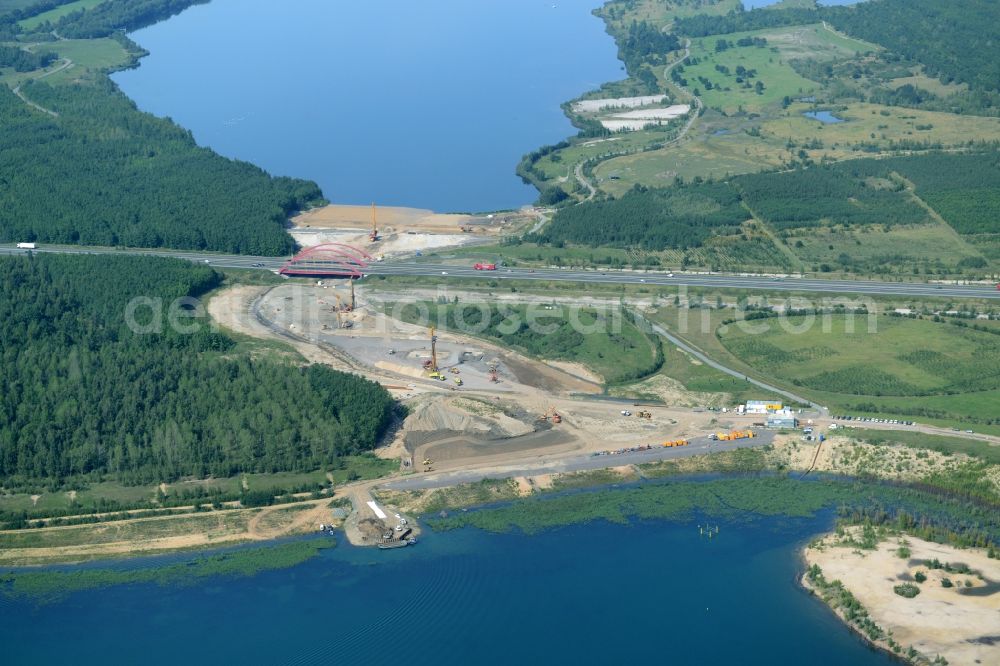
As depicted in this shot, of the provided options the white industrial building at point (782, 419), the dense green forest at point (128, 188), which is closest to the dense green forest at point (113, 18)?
the dense green forest at point (128, 188)

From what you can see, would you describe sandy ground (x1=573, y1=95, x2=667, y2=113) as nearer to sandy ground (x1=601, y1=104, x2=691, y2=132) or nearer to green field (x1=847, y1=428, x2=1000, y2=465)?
sandy ground (x1=601, y1=104, x2=691, y2=132)

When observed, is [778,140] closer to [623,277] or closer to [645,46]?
[623,277]

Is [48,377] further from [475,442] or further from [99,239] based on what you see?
[99,239]

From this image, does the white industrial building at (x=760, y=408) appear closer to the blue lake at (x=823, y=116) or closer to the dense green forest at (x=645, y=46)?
the blue lake at (x=823, y=116)

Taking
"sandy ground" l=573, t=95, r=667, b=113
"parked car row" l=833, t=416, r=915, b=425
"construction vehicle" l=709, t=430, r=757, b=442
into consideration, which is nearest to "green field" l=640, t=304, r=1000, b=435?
"parked car row" l=833, t=416, r=915, b=425

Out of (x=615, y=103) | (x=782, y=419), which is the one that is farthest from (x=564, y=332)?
(x=615, y=103)
